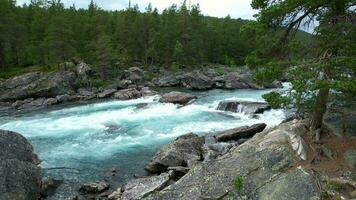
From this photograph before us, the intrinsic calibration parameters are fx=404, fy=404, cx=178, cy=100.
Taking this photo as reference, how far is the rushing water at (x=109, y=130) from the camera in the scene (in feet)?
80.8

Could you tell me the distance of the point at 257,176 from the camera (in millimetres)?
14984

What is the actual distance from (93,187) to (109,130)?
13378 millimetres

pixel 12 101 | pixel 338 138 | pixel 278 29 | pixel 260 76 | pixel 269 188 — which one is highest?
pixel 278 29

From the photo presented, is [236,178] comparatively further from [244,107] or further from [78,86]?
[78,86]

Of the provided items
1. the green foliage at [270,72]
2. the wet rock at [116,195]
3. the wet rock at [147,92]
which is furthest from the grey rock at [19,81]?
the green foliage at [270,72]

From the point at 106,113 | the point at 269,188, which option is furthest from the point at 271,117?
the point at 269,188

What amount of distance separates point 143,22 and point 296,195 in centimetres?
7212

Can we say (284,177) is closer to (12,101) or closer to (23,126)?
(23,126)

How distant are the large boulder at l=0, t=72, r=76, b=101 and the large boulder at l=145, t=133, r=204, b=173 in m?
35.0

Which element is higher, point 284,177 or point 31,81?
point 284,177

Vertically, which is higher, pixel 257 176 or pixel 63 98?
pixel 257 176

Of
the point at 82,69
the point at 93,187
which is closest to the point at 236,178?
the point at 93,187

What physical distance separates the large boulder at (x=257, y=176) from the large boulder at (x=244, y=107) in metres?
20.9

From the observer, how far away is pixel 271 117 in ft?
120
